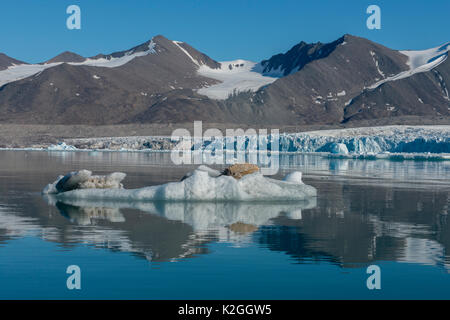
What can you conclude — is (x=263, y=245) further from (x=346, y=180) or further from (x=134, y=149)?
(x=134, y=149)

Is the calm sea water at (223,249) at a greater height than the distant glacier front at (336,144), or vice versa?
the distant glacier front at (336,144)

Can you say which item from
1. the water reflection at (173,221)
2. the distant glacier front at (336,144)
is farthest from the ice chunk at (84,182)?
the distant glacier front at (336,144)

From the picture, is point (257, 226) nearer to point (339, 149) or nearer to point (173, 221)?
point (173, 221)

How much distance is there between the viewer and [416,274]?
941cm

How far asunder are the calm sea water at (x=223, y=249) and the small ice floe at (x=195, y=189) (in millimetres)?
450

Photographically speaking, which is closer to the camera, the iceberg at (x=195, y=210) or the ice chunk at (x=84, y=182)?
the iceberg at (x=195, y=210)

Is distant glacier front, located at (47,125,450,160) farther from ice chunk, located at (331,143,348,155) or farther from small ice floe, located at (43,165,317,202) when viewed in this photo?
small ice floe, located at (43,165,317,202)

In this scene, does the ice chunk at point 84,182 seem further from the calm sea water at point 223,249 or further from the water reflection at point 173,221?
the calm sea water at point 223,249

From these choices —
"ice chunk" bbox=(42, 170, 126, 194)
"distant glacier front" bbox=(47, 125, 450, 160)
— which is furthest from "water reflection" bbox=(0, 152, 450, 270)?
"distant glacier front" bbox=(47, 125, 450, 160)

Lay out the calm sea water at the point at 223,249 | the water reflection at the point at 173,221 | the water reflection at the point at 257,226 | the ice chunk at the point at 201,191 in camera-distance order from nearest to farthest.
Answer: the calm sea water at the point at 223,249 < the water reflection at the point at 257,226 < the water reflection at the point at 173,221 < the ice chunk at the point at 201,191

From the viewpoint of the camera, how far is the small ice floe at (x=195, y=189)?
17.9 m

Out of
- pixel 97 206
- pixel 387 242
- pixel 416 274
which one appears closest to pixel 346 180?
pixel 97 206

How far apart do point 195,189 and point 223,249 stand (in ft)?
22.8

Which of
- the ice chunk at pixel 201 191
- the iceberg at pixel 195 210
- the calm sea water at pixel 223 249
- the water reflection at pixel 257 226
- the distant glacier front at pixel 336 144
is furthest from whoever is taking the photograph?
the distant glacier front at pixel 336 144
